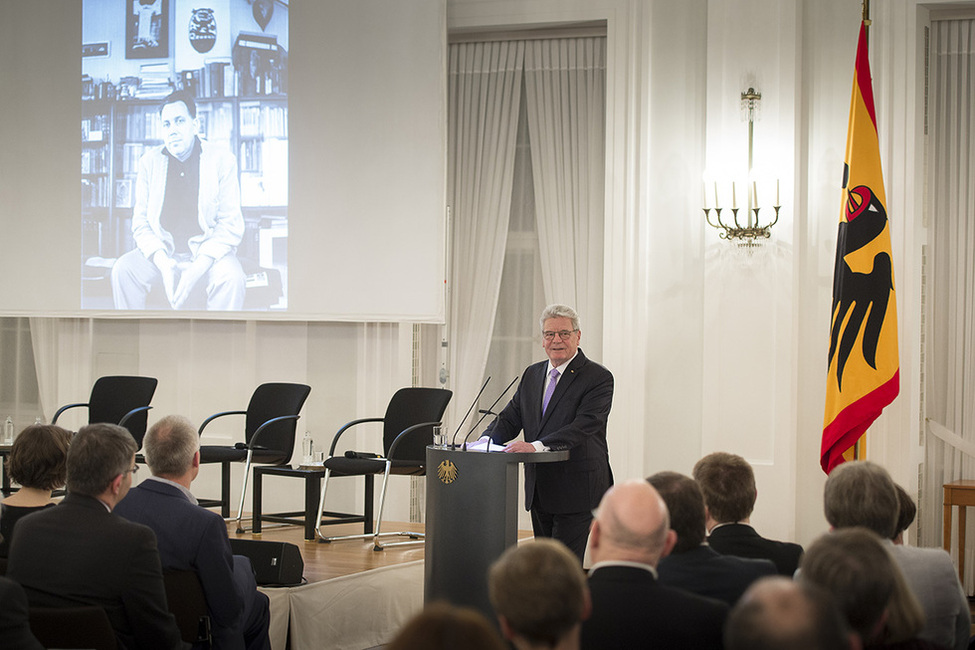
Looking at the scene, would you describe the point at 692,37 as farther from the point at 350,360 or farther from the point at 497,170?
the point at 350,360

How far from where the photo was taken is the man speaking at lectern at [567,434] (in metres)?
4.59

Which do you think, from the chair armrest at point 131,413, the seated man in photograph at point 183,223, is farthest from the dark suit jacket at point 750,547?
the seated man in photograph at point 183,223

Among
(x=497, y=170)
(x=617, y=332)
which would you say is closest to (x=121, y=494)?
(x=617, y=332)

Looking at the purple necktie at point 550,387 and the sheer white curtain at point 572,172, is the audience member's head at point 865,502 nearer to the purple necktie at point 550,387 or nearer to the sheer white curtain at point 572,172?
the purple necktie at point 550,387

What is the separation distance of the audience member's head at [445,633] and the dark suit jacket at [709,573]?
3.95 ft

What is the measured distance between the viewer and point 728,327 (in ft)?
21.0

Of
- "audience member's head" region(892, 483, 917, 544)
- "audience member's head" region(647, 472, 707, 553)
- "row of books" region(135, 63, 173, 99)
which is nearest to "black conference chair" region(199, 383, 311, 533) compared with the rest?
"row of books" region(135, 63, 173, 99)

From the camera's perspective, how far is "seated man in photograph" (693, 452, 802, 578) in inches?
115

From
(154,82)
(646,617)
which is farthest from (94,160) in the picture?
(646,617)

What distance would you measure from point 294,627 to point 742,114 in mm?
4103

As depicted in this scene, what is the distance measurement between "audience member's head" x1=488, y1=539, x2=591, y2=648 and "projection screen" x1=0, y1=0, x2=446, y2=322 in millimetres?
5155

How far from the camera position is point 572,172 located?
7168mm

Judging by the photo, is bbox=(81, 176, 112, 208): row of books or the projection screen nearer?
the projection screen

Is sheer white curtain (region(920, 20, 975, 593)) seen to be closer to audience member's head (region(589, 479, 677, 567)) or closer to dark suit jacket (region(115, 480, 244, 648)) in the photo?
dark suit jacket (region(115, 480, 244, 648))
